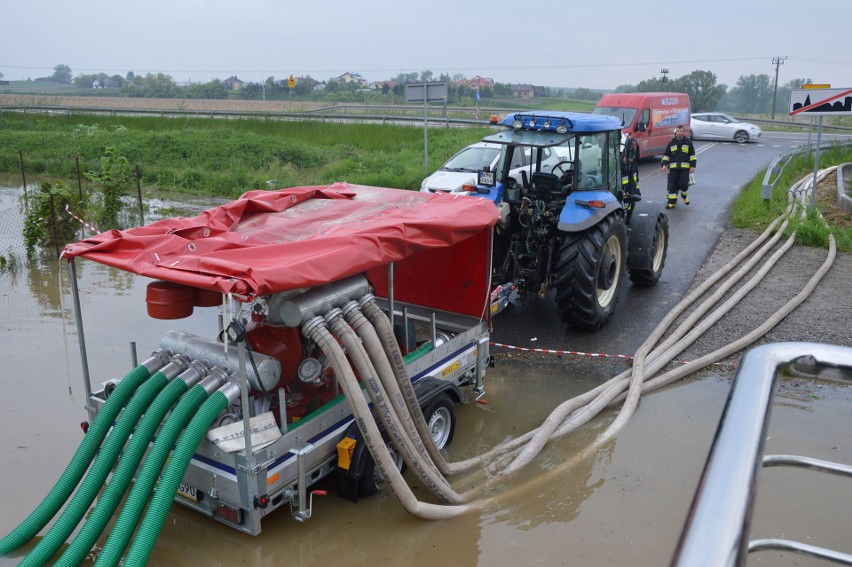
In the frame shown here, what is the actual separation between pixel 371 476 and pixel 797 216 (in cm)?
1075

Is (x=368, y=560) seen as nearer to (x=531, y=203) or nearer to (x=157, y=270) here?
(x=157, y=270)

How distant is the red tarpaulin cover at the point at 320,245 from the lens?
177 inches

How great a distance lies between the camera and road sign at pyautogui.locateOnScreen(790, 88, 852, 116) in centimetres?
1181

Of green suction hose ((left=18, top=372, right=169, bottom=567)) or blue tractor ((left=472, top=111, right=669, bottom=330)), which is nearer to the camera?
green suction hose ((left=18, top=372, right=169, bottom=567))

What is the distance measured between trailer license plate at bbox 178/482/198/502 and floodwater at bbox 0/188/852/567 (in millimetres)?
395

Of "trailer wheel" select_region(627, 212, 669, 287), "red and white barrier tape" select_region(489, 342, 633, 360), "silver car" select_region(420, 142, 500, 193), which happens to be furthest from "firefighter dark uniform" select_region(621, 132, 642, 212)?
"silver car" select_region(420, 142, 500, 193)

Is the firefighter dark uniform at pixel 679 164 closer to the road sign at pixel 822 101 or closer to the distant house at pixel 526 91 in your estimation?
the road sign at pixel 822 101

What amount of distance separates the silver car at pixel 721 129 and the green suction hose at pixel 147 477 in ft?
84.5

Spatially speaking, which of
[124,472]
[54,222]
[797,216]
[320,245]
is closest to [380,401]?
[320,245]

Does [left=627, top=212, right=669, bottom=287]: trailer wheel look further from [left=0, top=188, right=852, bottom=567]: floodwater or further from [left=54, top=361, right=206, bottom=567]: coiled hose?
[left=54, top=361, right=206, bottom=567]: coiled hose

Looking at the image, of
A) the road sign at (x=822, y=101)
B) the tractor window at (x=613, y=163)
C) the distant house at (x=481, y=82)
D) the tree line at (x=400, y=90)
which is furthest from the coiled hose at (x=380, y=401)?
the distant house at (x=481, y=82)

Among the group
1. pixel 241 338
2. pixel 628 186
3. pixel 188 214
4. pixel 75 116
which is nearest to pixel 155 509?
pixel 241 338

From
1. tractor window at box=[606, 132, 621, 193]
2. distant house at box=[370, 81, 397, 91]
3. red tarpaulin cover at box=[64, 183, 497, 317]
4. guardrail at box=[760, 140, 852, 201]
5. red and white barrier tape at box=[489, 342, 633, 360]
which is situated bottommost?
red and white barrier tape at box=[489, 342, 633, 360]

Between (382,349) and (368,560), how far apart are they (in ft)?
4.63
